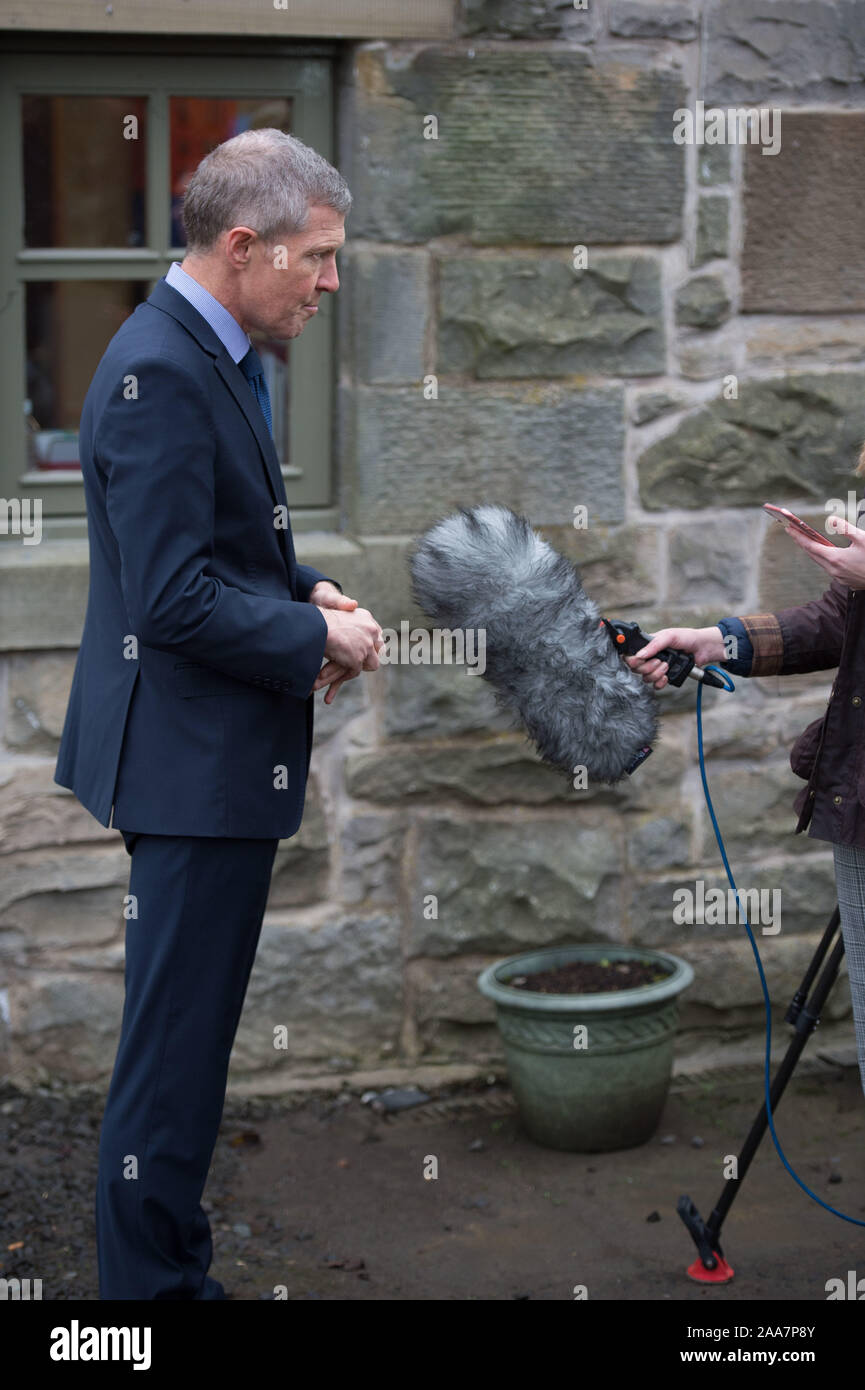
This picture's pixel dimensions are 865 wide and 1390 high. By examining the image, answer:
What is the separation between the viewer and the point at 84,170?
14.2 feet

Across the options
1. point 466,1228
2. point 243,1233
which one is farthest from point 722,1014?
point 243,1233

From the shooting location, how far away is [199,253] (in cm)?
283

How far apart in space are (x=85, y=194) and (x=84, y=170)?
2.5 inches

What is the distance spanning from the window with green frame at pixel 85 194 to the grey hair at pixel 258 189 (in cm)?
163

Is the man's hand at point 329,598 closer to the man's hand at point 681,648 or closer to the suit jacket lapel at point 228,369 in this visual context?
the suit jacket lapel at point 228,369

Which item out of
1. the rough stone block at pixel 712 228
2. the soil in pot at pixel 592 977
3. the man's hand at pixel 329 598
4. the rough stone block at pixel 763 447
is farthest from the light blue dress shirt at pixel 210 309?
the soil in pot at pixel 592 977

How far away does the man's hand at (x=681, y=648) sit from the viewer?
3.15 m

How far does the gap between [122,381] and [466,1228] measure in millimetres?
2343

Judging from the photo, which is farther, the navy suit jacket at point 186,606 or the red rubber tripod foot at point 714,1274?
the red rubber tripod foot at point 714,1274

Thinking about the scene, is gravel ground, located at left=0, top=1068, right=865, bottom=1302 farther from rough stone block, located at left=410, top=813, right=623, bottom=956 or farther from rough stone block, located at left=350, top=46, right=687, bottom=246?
rough stone block, located at left=350, top=46, right=687, bottom=246

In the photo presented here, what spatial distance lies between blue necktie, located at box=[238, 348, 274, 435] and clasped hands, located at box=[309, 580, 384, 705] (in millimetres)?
377

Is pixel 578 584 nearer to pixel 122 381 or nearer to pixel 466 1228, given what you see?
pixel 122 381

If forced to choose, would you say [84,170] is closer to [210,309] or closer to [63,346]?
[63,346]

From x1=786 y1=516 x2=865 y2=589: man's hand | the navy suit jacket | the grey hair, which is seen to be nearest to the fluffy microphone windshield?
the navy suit jacket
